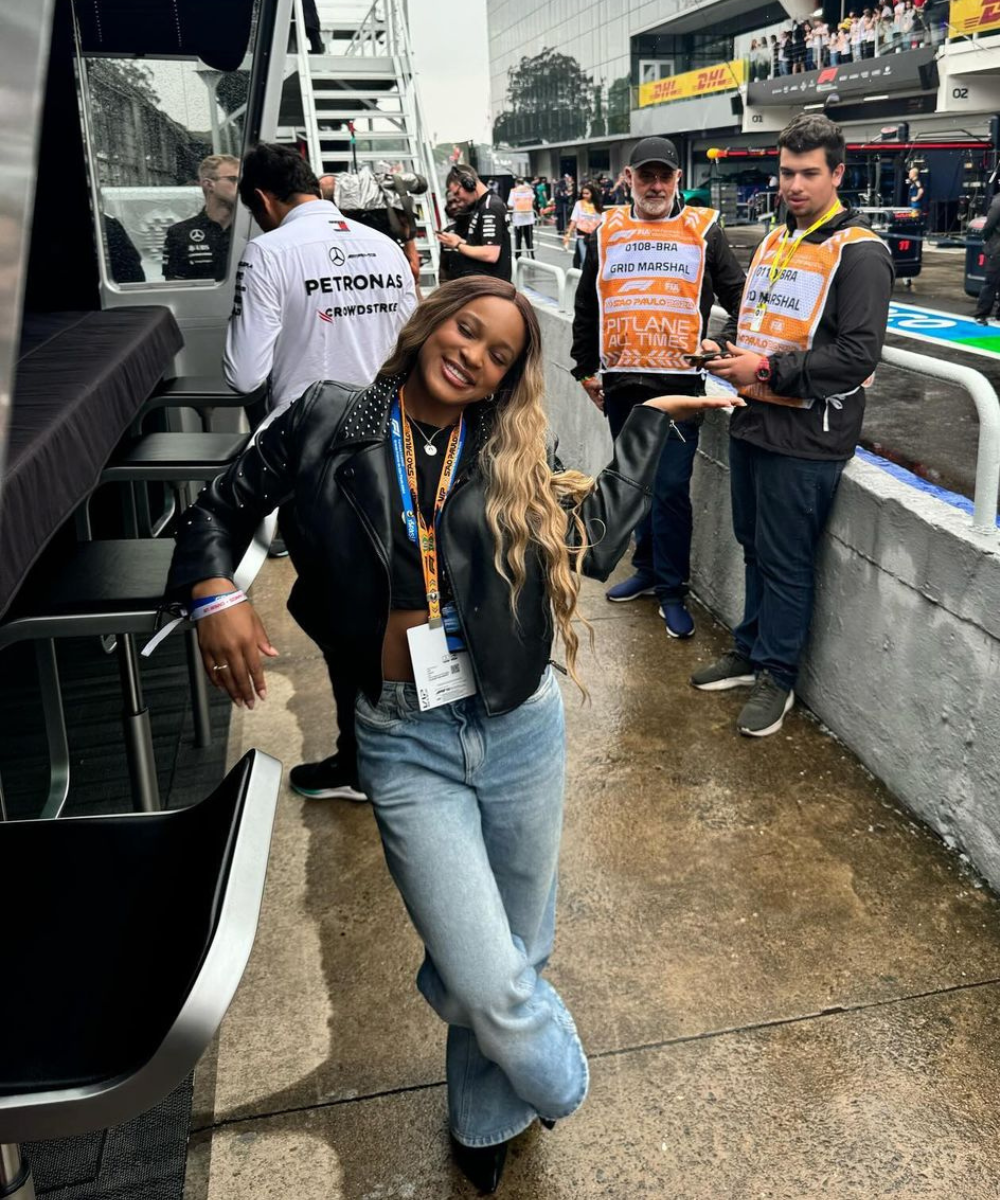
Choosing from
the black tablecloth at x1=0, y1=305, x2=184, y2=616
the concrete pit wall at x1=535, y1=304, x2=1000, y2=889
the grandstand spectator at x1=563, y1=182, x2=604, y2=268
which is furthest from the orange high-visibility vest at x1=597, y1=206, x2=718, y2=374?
the grandstand spectator at x1=563, y1=182, x2=604, y2=268

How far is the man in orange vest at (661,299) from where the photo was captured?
497 cm

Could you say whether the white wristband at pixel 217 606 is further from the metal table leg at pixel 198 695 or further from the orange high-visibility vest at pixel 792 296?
the orange high-visibility vest at pixel 792 296

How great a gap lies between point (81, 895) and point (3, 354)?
45.7 inches

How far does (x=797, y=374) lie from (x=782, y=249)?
0.53 m

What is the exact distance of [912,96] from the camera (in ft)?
124

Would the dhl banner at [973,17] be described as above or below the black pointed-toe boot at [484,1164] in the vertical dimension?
above

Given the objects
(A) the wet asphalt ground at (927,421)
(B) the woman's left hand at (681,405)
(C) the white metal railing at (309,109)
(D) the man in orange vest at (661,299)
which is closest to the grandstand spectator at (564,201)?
(C) the white metal railing at (309,109)

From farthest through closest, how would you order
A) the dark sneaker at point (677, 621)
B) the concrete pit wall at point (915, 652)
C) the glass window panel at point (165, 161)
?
the glass window panel at point (165, 161), the dark sneaker at point (677, 621), the concrete pit wall at point (915, 652)

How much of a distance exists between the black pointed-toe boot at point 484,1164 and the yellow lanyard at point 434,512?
1.19 meters

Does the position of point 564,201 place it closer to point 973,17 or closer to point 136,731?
point 973,17

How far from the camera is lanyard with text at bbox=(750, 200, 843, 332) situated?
13.2 feet

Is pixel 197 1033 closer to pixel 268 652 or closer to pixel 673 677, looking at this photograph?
pixel 268 652

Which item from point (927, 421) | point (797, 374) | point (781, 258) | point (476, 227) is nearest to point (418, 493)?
point (797, 374)

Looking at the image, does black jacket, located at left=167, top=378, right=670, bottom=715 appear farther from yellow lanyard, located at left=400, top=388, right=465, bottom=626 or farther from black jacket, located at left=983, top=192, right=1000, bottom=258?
black jacket, located at left=983, top=192, right=1000, bottom=258
